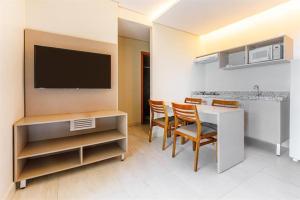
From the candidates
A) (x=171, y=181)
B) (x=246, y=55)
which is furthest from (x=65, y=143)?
(x=246, y=55)

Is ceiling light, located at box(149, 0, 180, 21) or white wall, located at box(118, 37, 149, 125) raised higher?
ceiling light, located at box(149, 0, 180, 21)

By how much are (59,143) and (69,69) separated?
939mm

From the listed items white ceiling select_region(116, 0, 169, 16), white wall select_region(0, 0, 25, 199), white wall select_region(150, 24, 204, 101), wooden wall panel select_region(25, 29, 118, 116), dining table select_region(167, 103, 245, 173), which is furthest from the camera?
white wall select_region(150, 24, 204, 101)

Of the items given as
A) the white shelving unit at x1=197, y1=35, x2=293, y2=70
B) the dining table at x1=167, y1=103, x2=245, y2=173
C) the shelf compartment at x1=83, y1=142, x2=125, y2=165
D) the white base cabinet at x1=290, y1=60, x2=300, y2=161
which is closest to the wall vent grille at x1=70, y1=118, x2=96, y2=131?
the shelf compartment at x1=83, y1=142, x2=125, y2=165

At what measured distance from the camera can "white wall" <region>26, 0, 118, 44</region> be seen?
6.16 ft

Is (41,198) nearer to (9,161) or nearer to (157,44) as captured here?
(9,161)

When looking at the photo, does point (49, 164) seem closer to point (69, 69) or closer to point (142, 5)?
point (69, 69)

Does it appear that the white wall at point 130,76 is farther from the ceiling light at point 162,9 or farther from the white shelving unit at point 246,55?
the white shelving unit at point 246,55

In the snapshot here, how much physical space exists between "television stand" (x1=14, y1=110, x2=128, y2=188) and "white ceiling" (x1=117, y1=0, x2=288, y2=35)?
1.98 metres

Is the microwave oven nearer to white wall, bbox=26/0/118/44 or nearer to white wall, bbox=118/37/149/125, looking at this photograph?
white wall, bbox=26/0/118/44

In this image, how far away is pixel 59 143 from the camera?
1777 millimetres

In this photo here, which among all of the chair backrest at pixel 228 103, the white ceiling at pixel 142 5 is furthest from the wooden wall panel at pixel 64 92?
the chair backrest at pixel 228 103

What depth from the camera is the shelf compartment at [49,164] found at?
1.51 m

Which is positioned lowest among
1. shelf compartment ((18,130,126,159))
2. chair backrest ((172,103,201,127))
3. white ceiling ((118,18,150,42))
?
shelf compartment ((18,130,126,159))
